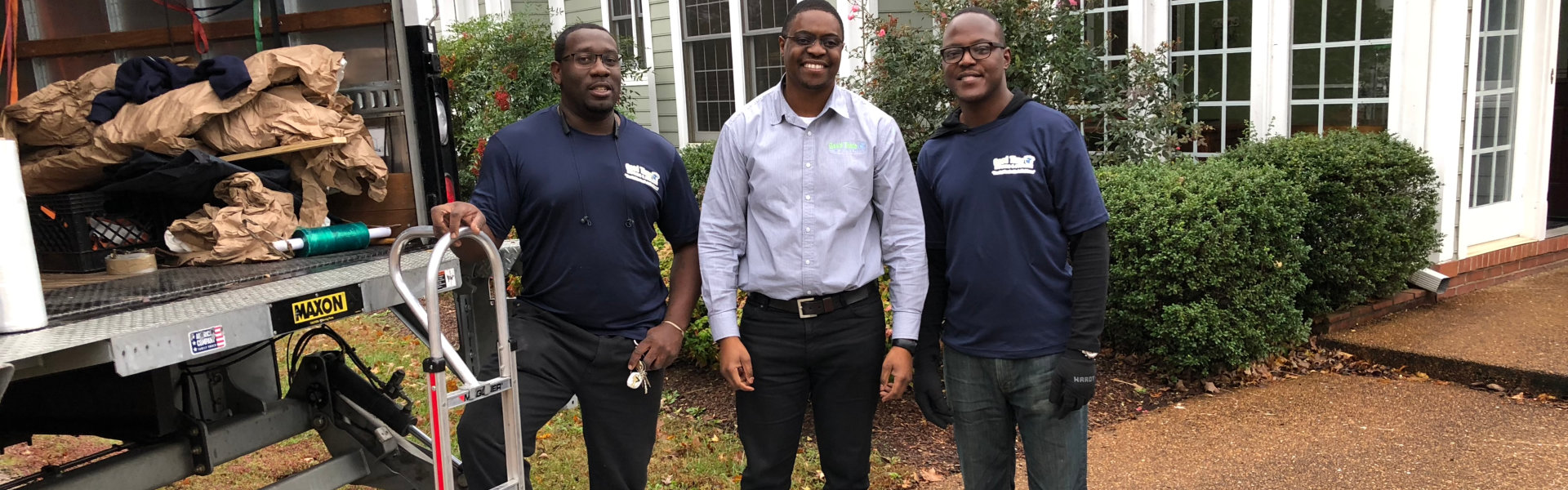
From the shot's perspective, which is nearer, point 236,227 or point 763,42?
point 236,227

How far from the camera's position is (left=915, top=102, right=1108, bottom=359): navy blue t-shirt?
3.12 meters

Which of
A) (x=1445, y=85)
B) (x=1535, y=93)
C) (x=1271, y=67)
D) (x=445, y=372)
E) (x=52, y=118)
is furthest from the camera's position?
(x=1535, y=93)

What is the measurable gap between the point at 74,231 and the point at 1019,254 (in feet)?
10.8

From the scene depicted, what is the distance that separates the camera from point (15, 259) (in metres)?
2.93

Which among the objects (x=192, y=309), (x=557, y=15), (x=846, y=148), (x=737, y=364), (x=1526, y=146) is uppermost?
(x=557, y=15)

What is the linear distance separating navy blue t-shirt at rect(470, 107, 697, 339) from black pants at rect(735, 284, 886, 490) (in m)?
0.40

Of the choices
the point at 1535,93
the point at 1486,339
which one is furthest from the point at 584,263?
the point at 1535,93

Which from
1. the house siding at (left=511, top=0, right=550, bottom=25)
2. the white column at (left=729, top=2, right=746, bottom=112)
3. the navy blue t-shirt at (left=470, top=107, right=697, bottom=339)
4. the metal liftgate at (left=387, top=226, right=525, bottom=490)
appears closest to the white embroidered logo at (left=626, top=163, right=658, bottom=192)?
the navy blue t-shirt at (left=470, top=107, right=697, bottom=339)

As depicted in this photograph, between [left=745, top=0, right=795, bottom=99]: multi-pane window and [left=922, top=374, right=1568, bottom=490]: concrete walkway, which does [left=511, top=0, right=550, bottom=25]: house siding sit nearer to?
[left=745, top=0, right=795, bottom=99]: multi-pane window

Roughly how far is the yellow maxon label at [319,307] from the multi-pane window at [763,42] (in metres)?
7.08

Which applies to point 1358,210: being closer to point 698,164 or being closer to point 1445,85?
point 1445,85

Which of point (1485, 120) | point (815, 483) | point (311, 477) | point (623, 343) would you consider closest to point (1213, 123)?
point (1485, 120)

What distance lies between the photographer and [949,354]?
11.2ft

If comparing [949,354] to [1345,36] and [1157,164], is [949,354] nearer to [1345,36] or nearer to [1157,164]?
[1157,164]
